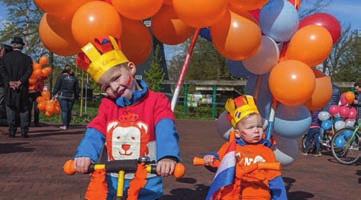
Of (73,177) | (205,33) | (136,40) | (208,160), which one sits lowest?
(73,177)

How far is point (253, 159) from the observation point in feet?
14.6

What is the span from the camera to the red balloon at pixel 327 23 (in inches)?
212

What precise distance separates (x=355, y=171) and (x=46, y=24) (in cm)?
777

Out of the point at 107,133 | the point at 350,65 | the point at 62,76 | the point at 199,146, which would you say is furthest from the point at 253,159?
the point at 350,65

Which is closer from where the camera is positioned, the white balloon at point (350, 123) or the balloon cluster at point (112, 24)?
the balloon cluster at point (112, 24)

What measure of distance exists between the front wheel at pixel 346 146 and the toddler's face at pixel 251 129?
7626 mm

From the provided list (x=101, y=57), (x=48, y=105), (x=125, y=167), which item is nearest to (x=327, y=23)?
(x=101, y=57)

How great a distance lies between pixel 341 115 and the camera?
12859 millimetres

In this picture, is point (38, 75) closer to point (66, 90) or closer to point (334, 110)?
point (66, 90)

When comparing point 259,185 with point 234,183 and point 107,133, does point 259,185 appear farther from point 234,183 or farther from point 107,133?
point 107,133

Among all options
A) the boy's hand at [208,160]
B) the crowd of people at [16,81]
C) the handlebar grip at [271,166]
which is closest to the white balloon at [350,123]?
the crowd of people at [16,81]

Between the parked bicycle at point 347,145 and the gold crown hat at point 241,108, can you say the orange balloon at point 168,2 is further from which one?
the parked bicycle at point 347,145

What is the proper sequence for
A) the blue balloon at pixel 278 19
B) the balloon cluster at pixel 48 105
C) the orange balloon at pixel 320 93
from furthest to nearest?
1. the balloon cluster at pixel 48 105
2. the orange balloon at pixel 320 93
3. the blue balloon at pixel 278 19

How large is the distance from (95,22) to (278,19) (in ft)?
5.23
